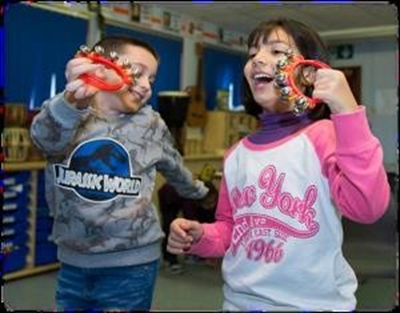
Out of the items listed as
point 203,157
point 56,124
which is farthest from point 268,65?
point 203,157

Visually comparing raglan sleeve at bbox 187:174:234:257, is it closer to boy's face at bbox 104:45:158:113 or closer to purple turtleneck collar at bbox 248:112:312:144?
purple turtleneck collar at bbox 248:112:312:144

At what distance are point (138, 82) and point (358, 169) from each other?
365 millimetres

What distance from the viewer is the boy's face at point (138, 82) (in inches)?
29.6

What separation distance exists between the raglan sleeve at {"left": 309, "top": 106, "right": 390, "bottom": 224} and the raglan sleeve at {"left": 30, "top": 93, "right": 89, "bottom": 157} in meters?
0.32

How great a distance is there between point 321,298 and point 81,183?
1.28 ft

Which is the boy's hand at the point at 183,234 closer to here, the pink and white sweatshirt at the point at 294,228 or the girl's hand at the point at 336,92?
the pink and white sweatshirt at the point at 294,228

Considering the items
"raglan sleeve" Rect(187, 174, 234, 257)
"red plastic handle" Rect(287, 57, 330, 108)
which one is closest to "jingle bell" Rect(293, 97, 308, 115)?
"red plastic handle" Rect(287, 57, 330, 108)

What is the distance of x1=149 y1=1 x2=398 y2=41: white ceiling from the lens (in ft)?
10.5

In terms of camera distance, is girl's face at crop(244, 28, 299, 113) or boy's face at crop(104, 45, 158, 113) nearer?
girl's face at crop(244, 28, 299, 113)

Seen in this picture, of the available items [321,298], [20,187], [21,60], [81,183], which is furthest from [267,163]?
[21,60]

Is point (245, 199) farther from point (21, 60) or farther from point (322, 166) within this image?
point (21, 60)

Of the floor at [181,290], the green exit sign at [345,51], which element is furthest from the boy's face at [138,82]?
the green exit sign at [345,51]

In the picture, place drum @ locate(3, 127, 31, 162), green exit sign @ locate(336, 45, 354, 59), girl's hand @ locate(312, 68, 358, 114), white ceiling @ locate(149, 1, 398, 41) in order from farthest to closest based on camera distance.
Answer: green exit sign @ locate(336, 45, 354, 59), white ceiling @ locate(149, 1, 398, 41), drum @ locate(3, 127, 31, 162), girl's hand @ locate(312, 68, 358, 114)

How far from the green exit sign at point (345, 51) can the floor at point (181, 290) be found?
2.88m
